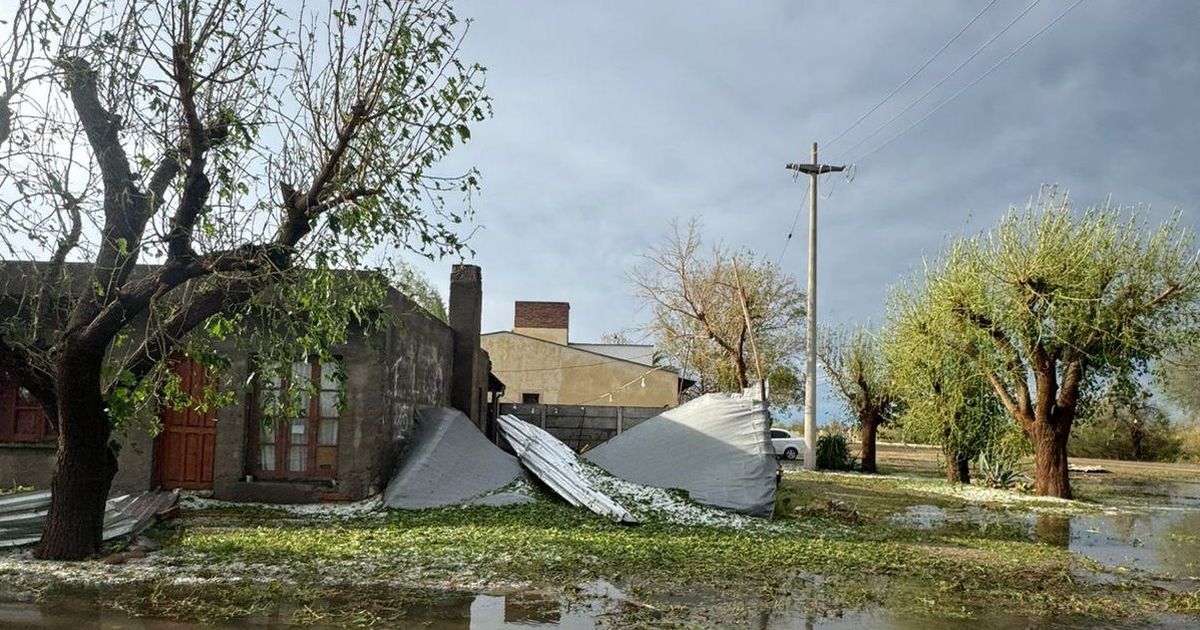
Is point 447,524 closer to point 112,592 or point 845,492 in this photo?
point 112,592

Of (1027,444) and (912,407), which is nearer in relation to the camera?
(1027,444)

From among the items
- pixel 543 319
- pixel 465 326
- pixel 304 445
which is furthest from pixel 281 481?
pixel 543 319

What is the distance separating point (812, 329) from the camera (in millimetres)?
25250

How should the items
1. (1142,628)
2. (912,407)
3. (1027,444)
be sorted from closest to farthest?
(1142,628) → (1027,444) → (912,407)

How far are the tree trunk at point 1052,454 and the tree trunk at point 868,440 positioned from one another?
370 inches

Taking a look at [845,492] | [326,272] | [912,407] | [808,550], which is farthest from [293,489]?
[912,407]

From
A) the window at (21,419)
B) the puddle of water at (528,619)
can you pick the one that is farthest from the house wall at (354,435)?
the puddle of water at (528,619)

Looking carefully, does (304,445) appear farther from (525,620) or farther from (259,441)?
(525,620)

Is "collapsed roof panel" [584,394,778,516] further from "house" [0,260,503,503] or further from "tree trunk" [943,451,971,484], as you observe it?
"tree trunk" [943,451,971,484]

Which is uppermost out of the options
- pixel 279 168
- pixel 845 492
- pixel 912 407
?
pixel 279 168

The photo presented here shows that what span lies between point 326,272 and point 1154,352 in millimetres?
16864

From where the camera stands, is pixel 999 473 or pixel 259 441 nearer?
pixel 259 441

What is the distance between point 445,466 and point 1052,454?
13.2 meters

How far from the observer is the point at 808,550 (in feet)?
32.2
